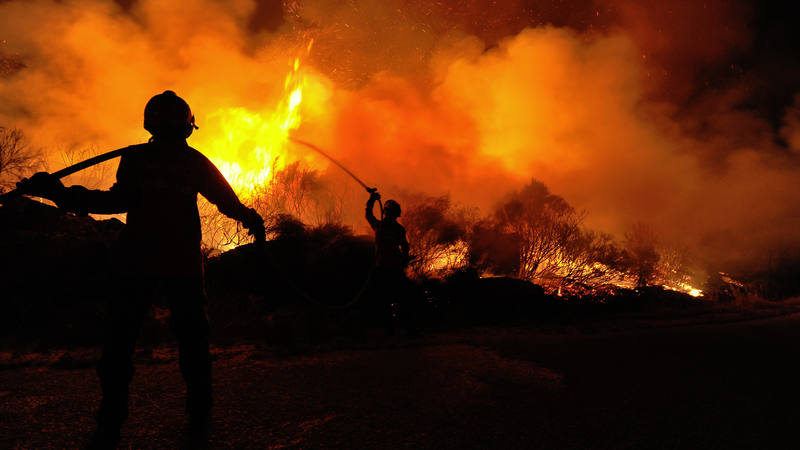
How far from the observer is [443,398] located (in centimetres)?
278

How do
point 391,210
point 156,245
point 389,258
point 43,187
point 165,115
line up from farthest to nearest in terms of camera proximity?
point 391,210 → point 389,258 → point 165,115 → point 156,245 → point 43,187

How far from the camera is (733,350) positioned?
4562 millimetres

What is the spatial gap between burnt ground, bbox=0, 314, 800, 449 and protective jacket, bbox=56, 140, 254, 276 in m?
0.87

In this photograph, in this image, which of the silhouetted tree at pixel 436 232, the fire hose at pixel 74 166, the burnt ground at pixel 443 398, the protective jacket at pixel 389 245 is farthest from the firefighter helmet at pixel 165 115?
the silhouetted tree at pixel 436 232

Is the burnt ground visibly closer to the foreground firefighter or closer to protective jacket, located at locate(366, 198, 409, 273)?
the foreground firefighter

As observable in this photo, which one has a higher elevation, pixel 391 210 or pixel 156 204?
pixel 391 210

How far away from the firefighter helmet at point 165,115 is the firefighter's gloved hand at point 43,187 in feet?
1.68

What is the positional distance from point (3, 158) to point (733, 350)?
15.3 metres

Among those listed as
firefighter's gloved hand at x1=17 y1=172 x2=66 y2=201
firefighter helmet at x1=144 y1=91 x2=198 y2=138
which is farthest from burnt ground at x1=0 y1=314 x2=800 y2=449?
firefighter helmet at x1=144 y1=91 x2=198 y2=138

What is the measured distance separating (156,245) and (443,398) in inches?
76.3

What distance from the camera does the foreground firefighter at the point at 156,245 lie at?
2.02m

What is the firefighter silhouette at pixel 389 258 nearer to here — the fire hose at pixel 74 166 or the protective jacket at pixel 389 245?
the protective jacket at pixel 389 245

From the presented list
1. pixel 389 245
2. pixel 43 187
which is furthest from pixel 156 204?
pixel 389 245

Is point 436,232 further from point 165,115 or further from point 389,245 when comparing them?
point 165,115
